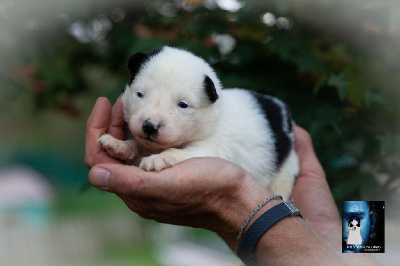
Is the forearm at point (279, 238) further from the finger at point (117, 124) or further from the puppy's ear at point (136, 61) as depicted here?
the puppy's ear at point (136, 61)

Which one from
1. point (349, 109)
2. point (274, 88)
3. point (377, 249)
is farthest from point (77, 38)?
point (377, 249)

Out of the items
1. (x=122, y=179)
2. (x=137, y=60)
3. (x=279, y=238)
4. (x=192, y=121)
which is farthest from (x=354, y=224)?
(x=137, y=60)

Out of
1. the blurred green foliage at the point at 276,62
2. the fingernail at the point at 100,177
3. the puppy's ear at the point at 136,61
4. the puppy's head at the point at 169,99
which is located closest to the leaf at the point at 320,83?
the blurred green foliage at the point at 276,62

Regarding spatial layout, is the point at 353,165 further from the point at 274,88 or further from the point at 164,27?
the point at 164,27

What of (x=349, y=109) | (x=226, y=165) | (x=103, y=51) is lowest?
(x=226, y=165)

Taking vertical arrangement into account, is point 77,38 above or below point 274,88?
above

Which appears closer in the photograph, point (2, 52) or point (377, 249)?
point (377, 249)
